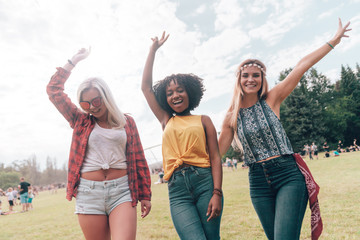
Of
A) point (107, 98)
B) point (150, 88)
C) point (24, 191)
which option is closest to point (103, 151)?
point (107, 98)

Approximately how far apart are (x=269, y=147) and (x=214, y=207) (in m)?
0.87

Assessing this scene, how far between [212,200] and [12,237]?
845cm

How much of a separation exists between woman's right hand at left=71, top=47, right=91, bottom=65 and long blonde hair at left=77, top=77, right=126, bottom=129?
1.29 ft

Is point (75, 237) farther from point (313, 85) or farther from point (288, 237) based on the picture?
point (313, 85)

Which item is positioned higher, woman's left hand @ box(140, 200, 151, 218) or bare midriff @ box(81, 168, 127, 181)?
bare midriff @ box(81, 168, 127, 181)

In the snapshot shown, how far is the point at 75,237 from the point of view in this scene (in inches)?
273

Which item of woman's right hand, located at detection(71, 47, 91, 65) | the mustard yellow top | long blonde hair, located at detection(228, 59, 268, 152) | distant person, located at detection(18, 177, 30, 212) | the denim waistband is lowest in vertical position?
distant person, located at detection(18, 177, 30, 212)

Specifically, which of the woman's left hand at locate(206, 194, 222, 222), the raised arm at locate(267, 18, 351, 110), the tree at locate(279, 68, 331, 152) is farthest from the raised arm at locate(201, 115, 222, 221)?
the tree at locate(279, 68, 331, 152)

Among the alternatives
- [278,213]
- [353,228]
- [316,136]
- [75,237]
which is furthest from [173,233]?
[316,136]

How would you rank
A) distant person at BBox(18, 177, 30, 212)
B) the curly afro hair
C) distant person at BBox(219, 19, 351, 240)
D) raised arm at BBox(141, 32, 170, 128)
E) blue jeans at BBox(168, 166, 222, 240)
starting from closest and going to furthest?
1. blue jeans at BBox(168, 166, 222, 240)
2. distant person at BBox(219, 19, 351, 240)
3. the curly afro hair
4. raised arm at BBox(141, 32, 170, 128)
5. distant person at BBox(18, 177, 30, 212)

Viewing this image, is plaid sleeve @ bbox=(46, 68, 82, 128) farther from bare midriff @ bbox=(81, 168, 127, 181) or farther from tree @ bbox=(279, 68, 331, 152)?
tree @ bbox=(279, 68, 331, 152)

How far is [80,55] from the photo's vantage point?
10.2 ft

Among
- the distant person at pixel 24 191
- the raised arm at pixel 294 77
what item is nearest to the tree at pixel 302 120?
the distant person at pixel 24 191

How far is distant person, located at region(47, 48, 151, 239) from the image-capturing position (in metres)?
2.58
